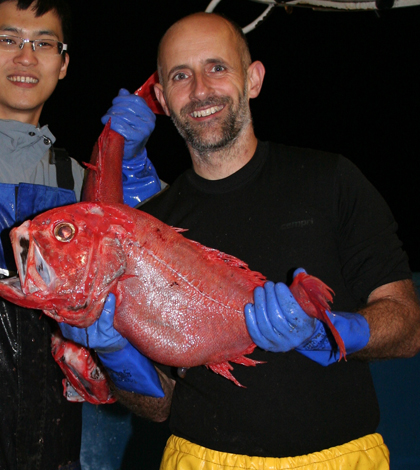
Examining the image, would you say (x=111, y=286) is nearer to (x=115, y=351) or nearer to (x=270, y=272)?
(x=115, y=351)

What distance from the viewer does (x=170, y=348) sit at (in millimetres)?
1613

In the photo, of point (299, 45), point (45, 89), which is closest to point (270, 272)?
point (45, 89)

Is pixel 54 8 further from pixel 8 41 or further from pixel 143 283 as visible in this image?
pixel 143 283

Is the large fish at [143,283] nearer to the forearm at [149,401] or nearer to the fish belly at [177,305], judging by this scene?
the fish belly at [177,305]

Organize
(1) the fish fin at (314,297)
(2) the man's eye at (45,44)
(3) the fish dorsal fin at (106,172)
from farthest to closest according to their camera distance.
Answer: (2) the man's eye at (45,44)
(3) the fish dorsal fin at (106,172)
(1) the fish fin at (314,297)

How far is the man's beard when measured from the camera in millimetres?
2035

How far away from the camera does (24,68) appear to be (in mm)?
2326

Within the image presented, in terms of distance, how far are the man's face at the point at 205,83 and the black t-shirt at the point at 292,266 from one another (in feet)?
0.69

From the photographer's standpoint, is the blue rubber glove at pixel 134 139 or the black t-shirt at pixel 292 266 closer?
the black t-shirt at pixel 292 266

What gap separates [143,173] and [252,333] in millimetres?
1247

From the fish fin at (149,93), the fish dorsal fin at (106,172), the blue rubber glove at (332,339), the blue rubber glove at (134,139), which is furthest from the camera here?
the fish fin at (149,93)

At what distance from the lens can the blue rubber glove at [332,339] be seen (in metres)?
1.55

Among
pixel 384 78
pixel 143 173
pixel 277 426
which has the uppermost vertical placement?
pixel 384 78

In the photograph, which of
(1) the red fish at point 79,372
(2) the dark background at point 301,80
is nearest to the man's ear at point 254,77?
(1) the red fish at point 79,372
